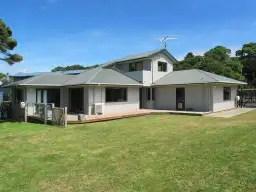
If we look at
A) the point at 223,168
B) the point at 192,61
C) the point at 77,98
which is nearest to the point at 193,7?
the point at 77,98

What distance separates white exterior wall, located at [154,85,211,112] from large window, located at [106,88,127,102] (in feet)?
14.0

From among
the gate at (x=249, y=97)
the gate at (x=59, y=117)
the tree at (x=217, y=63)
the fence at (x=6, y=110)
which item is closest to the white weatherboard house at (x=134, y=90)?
the fence at (x=6, y=110)

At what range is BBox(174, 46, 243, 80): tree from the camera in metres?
38.5

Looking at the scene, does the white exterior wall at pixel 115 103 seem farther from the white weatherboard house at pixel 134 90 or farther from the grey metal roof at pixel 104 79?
the grey metal roof at pixel 104 79

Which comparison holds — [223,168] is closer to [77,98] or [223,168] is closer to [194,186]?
[194,186]

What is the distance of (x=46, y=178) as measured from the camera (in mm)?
6012

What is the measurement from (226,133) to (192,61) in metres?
40.9

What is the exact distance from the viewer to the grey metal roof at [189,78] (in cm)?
2046

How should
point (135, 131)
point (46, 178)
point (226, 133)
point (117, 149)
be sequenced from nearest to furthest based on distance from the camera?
point (46, 178)
point (117, 149)
point (226, 133)
point (135, 131)

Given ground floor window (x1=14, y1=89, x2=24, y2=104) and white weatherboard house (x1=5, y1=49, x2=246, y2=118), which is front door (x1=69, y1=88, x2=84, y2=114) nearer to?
white weatherboard house (x1=5, y1=49, x2=246, y2=118)

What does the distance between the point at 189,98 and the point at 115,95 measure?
656cm

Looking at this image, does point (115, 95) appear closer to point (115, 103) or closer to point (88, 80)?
point (115, 103)

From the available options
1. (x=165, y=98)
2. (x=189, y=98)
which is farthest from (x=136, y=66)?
(x=189, y=98)

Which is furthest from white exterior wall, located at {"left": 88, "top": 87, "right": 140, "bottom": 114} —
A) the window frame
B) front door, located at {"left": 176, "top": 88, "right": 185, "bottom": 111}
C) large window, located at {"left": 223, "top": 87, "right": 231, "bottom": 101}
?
large window, located at {"left": 223, "top": 87, "right": 231, "bottom": 101}
